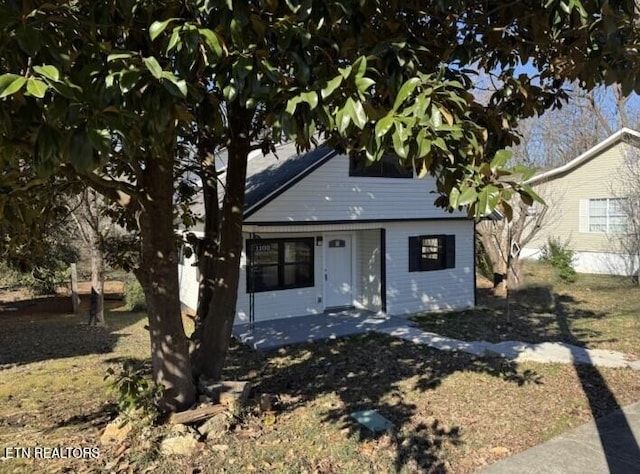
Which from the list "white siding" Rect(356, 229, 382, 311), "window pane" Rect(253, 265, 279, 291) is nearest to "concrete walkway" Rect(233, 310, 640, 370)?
"white siding" Rect(356, 229, 382, 311)

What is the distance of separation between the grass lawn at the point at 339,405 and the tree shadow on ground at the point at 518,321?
18.5 inches

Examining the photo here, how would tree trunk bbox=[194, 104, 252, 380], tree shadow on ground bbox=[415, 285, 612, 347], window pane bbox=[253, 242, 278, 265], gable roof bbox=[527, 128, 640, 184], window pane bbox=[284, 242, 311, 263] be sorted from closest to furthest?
tree trunk bbox=[194, 104, 252, 380] → tree shadow on ground bbox=[415, 285, 612, 347] → window pane bbox=[253, 242, 278, 265] → window pane bbox=[284, 242, 311, 263] → gable roof bbox=[527, 128, 640, 184]

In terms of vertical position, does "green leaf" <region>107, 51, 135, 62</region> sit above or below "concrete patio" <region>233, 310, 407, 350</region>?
above

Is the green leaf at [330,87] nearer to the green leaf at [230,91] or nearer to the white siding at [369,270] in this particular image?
the green leaf at [230,91]

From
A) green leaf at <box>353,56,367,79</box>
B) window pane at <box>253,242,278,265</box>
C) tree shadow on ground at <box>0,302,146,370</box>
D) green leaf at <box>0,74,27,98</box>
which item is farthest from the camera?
window pane at <box>253,242,278,265</box>

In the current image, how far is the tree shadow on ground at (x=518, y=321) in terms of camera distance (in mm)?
10336

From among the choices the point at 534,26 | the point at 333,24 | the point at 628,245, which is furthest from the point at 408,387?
the point at 628,245

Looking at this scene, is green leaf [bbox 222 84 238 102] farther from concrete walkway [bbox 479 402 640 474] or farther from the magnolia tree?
concrete walkway [bbox 479 402 640 474]

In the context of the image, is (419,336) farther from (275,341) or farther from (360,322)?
(275,341)

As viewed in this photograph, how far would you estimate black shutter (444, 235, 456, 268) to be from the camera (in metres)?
14.2

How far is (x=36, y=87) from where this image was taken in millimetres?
1999

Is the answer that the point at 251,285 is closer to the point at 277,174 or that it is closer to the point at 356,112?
the point at 277,174

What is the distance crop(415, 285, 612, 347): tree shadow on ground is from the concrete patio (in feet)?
3.82

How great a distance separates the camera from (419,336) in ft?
34.1
